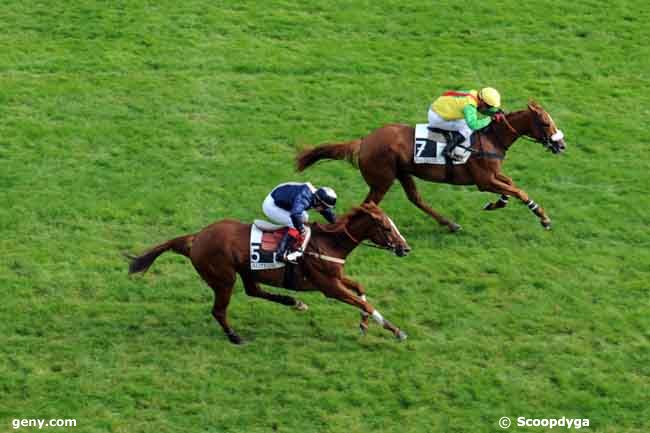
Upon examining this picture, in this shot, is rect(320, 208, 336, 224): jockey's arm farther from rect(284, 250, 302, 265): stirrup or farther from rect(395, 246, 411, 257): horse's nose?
rect(395, 246, 411, 257): horse's nose

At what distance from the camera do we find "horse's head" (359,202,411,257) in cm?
1142

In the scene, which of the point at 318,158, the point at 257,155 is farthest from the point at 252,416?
the point at 257,155

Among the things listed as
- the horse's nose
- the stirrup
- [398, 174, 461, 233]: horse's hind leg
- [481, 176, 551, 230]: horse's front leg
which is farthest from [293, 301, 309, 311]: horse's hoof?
[481, 176, 551, 230]: horse's front leg

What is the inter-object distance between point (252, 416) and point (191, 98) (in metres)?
8.01

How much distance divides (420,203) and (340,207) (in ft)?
3.94

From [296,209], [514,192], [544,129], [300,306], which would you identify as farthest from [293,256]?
[544,129]

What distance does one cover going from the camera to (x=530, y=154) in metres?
16.4

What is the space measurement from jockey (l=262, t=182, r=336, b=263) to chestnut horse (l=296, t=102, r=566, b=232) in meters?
2.25

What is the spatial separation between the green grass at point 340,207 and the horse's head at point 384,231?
54.3 inches

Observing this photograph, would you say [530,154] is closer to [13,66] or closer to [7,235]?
[7,235]

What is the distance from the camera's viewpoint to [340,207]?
49.2 feet

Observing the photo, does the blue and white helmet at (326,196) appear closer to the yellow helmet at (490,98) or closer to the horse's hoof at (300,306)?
the horse's hoof at (300,306)

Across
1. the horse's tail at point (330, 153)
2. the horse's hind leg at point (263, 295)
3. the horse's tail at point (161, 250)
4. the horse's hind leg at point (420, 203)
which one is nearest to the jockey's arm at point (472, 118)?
the horse's hind leg at point (420, 203)

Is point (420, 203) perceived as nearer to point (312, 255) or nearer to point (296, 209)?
point (312, 255)
